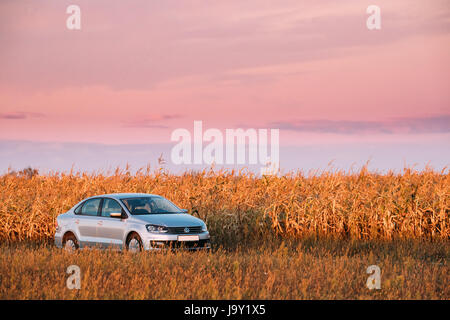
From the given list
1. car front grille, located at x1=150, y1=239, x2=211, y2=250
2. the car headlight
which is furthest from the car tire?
car front grille, located at x1=150, y1=239, x2=211, y2=250

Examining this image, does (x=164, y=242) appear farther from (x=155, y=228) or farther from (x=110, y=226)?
(x=110, y=226)

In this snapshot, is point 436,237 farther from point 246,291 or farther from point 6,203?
point 6,203

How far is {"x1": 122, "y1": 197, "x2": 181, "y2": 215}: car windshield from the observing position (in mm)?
17100

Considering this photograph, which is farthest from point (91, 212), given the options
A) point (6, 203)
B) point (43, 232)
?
point (6, 203)

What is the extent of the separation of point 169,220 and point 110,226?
1827 millimetres

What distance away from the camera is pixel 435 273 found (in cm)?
1366

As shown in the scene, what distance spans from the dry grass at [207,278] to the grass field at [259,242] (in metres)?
0.03

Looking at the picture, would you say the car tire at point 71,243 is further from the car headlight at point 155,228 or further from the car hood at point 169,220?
the car headlight at point 155,228

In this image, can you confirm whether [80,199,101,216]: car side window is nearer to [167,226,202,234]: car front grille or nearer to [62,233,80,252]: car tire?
[62,233,80,252]: car tire

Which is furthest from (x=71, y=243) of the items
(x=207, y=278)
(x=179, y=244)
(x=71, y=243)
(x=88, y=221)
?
(x=207, y=278)

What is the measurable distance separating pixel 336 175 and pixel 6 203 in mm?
13452

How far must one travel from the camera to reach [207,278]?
12344 mm
